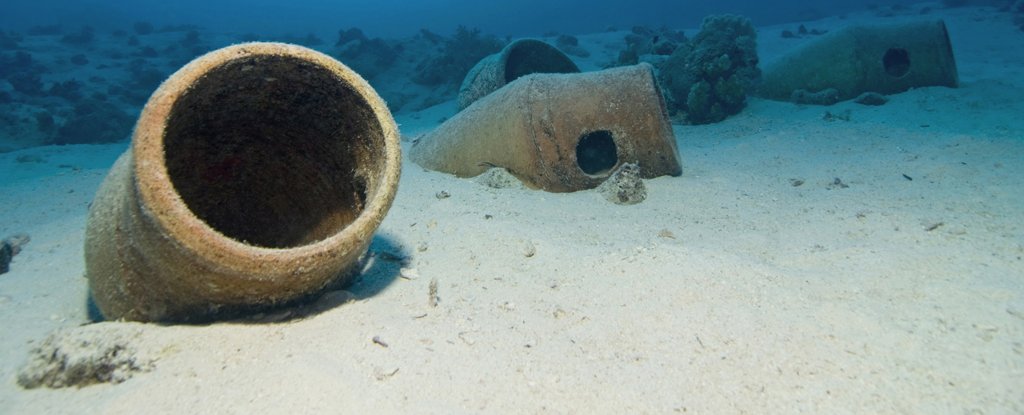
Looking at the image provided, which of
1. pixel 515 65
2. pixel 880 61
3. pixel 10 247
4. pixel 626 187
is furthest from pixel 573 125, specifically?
pixel 880 61

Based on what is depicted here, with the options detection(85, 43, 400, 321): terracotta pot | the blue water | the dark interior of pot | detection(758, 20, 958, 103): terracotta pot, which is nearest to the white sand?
detection(85, 43, 400, 321): terracotta pot

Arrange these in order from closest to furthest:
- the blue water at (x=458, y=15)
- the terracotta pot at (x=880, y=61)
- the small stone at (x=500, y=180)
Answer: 1. the small stone at (x=500, y=180)
2. the terracotta pot at (x=880, y=61)
3. the blue water at (x=458, y=15)

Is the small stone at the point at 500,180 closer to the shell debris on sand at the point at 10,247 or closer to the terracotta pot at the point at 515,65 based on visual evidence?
the terracotta pot at the point at 515,65

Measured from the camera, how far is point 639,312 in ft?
8.11

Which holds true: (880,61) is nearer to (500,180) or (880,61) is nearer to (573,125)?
(573,125)

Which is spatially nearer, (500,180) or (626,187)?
(626,187)

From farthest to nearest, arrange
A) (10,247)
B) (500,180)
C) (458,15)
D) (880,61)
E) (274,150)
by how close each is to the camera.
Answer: (458,15)
(880,61)
(500,180)
(10,247)
(274,150)

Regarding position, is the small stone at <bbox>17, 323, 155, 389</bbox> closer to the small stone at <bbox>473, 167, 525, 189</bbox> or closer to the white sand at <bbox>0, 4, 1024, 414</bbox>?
the white sand at <bbox>0, 4, 1024, 414</bbox>

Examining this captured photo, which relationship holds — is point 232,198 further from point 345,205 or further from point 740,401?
point 740,401

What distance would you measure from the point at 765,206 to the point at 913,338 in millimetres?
2317

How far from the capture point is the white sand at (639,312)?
1.82m

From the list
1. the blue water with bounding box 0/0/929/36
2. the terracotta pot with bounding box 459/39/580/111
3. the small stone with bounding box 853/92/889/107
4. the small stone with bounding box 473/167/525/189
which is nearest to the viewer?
the small stone with bounding box 473/167/525/189

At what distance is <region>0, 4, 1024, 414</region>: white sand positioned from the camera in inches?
71.6

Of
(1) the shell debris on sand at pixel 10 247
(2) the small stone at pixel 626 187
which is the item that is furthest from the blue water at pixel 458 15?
(2) the small stone at pixel 626 187
